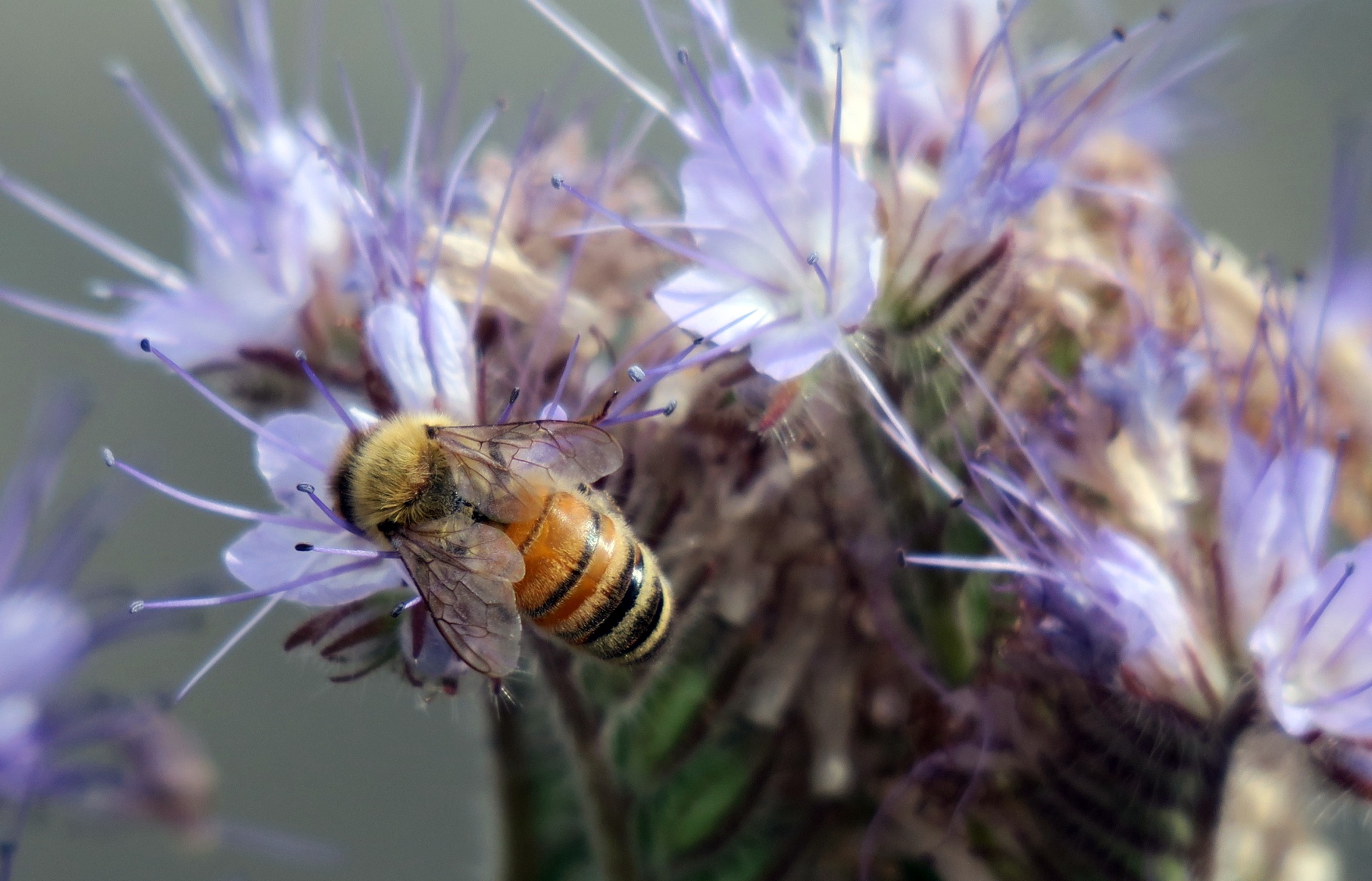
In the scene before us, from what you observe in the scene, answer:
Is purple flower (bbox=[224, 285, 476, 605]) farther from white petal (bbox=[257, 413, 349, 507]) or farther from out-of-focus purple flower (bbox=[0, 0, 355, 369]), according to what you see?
out-of-focus purple flower (bbox=[0, 0, 355, 369])

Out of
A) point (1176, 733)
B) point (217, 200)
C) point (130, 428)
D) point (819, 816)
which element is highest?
point (217, 200)

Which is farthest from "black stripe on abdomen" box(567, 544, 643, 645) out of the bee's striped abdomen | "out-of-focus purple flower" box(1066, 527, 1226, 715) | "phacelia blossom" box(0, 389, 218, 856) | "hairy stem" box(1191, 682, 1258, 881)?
"phacelia blossom" box(0, 389, 218, 856)

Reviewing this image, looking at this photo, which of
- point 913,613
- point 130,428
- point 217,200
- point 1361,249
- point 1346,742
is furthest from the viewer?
point 130,428

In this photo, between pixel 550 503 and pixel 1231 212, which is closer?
pixel 550 503

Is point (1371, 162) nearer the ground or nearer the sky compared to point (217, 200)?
nearer the ground

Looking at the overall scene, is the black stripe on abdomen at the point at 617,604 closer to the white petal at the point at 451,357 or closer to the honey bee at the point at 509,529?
the honey bee at the point at 509,529

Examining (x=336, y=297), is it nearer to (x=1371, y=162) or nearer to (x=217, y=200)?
(x=217, y=200)

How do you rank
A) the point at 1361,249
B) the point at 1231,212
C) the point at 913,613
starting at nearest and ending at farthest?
the point at 913,613 < the point at 1361,249 < the point at 1231,212

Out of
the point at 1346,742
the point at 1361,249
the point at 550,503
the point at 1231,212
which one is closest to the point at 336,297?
the point at 550,503
